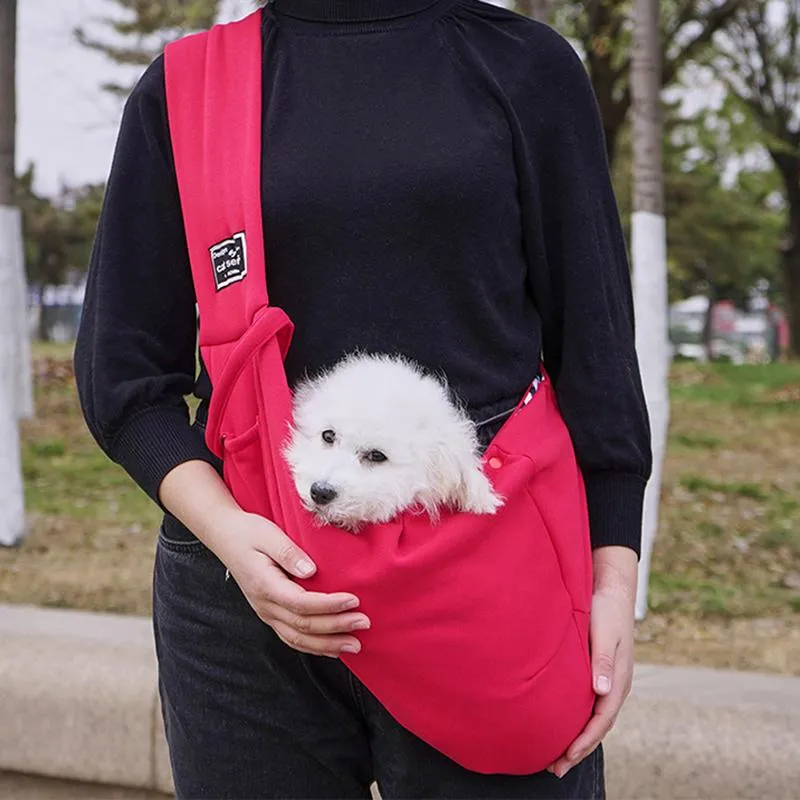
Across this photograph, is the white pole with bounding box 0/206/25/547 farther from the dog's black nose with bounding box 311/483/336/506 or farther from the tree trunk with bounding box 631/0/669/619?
the dog's black nose with bounding box 311/483/336/506

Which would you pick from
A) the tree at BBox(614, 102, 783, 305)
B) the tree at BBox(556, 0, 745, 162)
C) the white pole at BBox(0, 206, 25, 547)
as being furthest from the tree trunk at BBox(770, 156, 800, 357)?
the white pole at BBox(0, 206, 25, 547)

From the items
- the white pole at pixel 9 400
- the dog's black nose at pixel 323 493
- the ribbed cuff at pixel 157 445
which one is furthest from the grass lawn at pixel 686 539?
the dog's black nose at pixel 323 493

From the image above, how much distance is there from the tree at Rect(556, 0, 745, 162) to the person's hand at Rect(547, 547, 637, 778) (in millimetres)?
9131

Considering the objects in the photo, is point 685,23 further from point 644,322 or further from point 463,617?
point 463,617

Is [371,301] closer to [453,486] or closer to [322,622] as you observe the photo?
[453,486]

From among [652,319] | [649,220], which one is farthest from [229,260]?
[649,220]

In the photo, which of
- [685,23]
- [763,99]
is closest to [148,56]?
[685,23]

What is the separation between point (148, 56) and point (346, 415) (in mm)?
14678

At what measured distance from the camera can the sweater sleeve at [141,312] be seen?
167cm

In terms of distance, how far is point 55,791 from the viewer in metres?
3.46

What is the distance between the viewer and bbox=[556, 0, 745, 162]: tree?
447 inches

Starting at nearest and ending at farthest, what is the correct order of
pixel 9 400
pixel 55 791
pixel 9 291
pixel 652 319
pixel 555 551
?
1. pixel 555 551
2. pixel 55 791
3. pixel 652 319
4. pixel 9 400
5. pixel 9 291

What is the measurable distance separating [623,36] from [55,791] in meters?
8.63

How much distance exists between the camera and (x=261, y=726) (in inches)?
66.5
